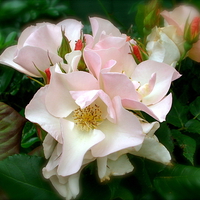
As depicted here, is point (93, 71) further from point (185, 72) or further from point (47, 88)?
point (185, 72)

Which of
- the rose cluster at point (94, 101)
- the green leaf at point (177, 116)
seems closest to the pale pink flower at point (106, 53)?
the rose cluster at point (94, 101)

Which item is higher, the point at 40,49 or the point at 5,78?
the point at 40,49

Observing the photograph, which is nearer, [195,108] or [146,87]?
[146,87]

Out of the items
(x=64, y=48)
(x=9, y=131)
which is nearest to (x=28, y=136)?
(x=9, y=131)

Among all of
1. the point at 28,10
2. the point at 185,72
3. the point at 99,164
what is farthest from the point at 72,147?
the point at 28,10

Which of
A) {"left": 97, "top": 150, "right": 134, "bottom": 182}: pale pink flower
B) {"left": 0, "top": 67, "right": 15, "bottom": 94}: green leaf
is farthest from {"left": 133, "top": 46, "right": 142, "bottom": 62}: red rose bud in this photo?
→ {"left": 0, "top": 67, "right": 15, "bottom": 94}: green leaf

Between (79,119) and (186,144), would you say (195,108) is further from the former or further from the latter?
(79,119)
